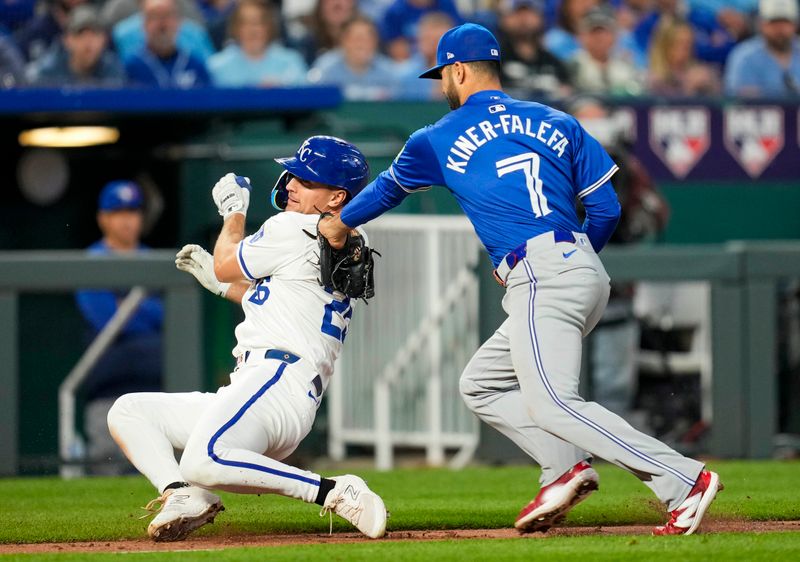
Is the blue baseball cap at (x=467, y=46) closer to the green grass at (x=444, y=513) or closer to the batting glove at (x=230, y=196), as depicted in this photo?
the batting glove at (x=230, y=196)

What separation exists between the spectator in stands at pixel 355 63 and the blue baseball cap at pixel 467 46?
5616mm

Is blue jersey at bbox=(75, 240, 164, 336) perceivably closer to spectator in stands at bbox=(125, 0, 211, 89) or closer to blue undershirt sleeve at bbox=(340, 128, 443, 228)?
spectator in stands at bbox=(125, 0, 211, 89)

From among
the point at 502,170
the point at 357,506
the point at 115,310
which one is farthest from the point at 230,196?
the point at 115,310

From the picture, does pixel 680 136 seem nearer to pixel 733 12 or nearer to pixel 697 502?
pixel 733 12

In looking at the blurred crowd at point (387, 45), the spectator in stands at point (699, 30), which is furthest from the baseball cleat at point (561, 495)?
the spectator in stands at point (699, 30)

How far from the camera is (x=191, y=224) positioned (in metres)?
10.3

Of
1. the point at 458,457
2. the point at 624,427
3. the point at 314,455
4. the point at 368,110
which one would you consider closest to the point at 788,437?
the point at 458,457

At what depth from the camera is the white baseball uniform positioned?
498cm

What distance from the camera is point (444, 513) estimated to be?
240 inches

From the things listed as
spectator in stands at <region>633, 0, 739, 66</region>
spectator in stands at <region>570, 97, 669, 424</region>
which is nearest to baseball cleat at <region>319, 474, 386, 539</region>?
spectator in stands at <region>570, 97, 669, 424</region>

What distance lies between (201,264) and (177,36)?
5.43 metres

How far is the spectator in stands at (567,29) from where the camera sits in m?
12.1

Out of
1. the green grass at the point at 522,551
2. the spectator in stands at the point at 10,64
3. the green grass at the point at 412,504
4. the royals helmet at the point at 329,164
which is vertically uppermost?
the spectator in stands at the point at 10,64

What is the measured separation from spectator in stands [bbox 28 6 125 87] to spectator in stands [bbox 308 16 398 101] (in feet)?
5.38
